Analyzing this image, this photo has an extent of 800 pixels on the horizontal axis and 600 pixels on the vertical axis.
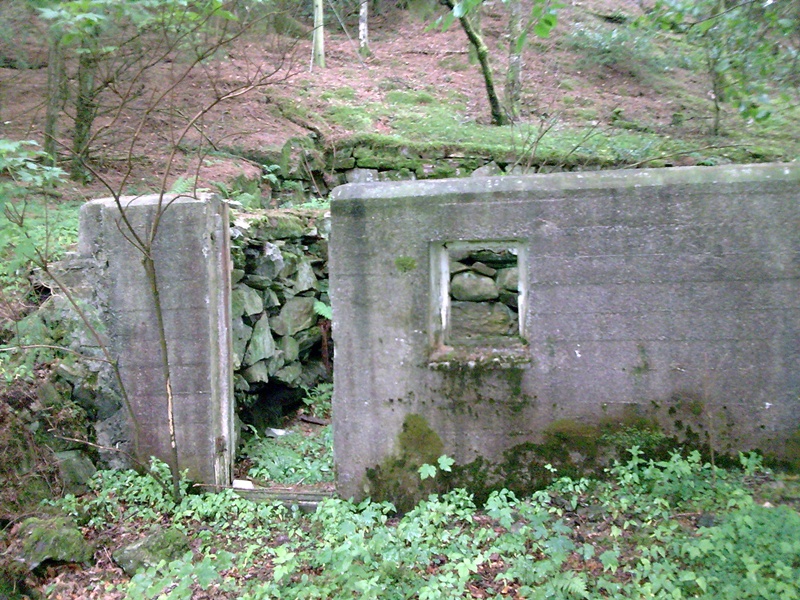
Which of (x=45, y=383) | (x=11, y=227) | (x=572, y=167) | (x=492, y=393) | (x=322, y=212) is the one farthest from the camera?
(x=572, y=167)

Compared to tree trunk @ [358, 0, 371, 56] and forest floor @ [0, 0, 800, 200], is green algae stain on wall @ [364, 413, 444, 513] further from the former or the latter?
tree trunk @ [358, 0, 371, 56]

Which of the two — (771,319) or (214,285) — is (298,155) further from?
(771,319)

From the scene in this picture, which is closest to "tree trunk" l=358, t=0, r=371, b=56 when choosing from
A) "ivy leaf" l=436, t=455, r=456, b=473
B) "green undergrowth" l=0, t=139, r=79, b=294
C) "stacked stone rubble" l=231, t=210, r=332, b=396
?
"stacked stone rubble" l=231, t=210, r=332, b=396

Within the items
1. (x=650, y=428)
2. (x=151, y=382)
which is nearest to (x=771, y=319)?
(x=650, y=428)

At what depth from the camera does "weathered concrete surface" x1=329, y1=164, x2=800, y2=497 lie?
12.7 feet

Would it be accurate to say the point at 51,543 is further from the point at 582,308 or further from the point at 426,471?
A: the point at 582,308

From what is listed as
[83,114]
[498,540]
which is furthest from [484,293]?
[83,114]

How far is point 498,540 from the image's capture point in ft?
12.2

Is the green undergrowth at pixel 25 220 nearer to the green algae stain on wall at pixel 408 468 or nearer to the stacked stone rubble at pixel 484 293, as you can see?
the green algae stain on wall at pixel 408 468

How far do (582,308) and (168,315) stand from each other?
9.52 feet

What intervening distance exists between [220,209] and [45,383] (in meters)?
1.78

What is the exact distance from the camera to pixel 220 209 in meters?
4.80

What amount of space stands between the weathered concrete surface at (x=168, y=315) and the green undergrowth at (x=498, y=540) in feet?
1.17

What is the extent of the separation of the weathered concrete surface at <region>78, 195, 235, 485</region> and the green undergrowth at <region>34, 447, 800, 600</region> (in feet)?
1.17
